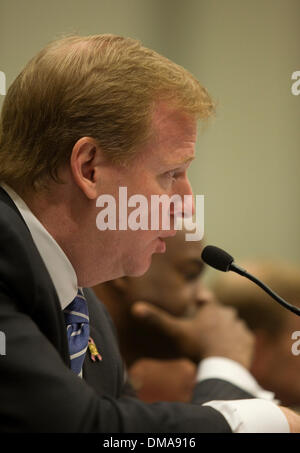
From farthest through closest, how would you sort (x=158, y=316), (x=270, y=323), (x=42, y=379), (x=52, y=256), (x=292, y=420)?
1. (x=270, y=323)
2. (x=158, y=316)
3. (x=52, y=256)
4. (x=292, y=420)
5. (x=42, y=379)

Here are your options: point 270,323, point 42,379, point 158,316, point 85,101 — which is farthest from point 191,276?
point 42,379

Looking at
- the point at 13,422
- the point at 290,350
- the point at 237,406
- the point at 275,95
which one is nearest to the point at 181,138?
the point at 237,406

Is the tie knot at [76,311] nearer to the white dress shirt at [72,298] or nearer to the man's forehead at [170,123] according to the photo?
the white dress shirt at [72,298]

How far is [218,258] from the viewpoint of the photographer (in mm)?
1150

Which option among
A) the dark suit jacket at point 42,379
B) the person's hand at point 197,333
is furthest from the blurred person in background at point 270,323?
the dark suit jacket at point 42,379

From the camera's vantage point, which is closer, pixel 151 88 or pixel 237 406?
pixel 237 406

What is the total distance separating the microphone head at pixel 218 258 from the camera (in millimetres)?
1146

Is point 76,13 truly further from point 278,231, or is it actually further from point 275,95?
point 278,231

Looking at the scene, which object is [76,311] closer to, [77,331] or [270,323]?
[77,331]

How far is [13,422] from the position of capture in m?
0.87

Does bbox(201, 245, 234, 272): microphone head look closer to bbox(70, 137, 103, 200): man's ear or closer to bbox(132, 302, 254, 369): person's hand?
bbox(70, 137, 103, 200): man's ear

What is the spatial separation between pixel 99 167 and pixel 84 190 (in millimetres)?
53

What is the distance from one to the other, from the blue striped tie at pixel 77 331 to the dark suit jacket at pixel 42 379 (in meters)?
0.09

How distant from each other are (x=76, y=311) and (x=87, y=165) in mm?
285
